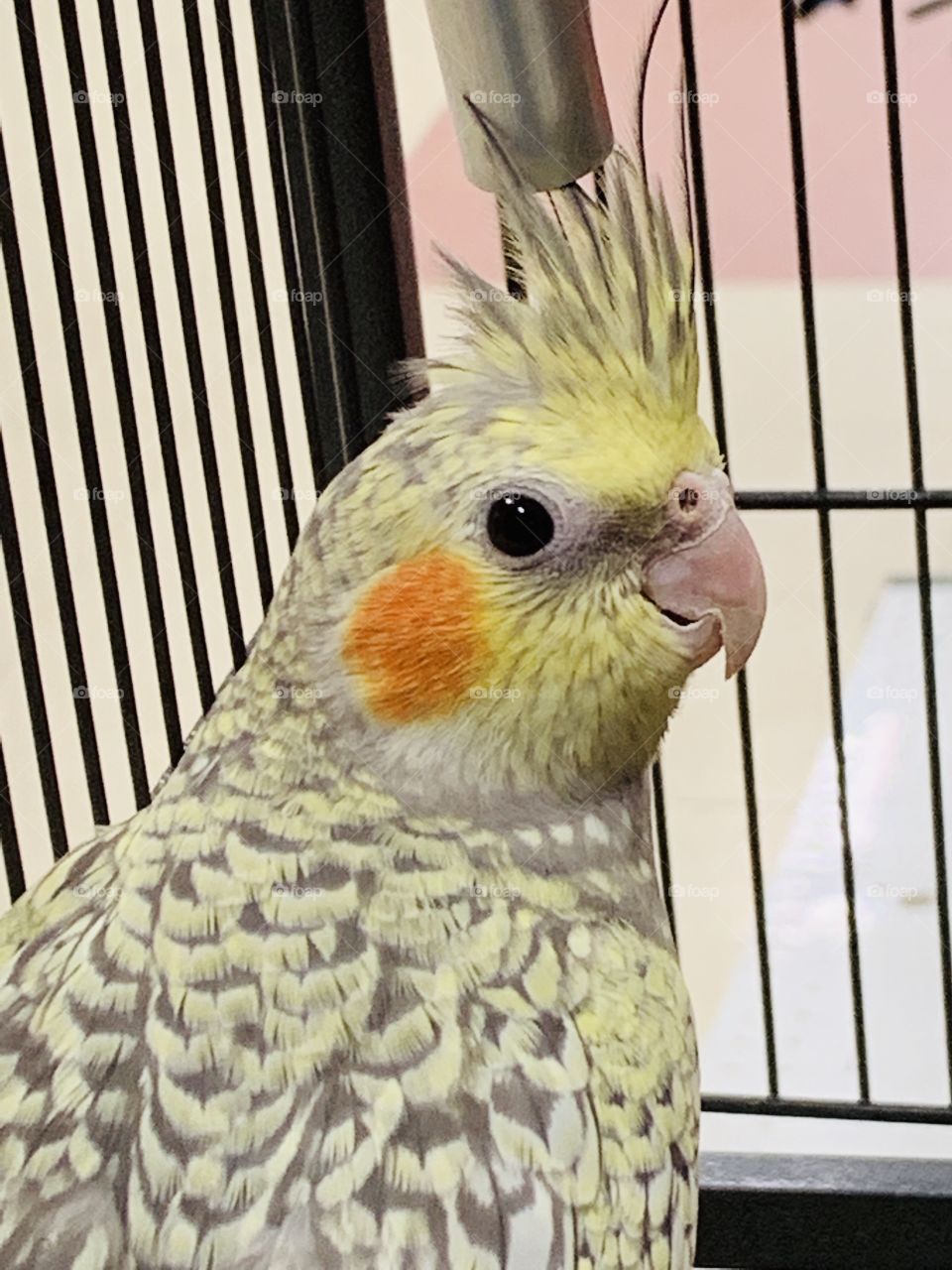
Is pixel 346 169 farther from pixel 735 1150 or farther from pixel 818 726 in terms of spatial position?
pixel 818 726

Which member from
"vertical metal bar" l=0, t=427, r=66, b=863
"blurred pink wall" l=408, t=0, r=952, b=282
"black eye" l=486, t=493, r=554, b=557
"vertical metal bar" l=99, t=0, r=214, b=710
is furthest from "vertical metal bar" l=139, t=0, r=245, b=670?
"blurred pink wall" l=408, t=0, r=952, b=282

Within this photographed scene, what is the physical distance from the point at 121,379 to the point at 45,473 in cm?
9

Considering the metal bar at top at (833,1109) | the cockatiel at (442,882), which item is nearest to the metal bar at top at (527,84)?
the cockatiel at (442,882)

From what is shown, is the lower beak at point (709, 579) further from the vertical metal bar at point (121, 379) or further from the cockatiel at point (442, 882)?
the vertical metal bar at point (121, 379)

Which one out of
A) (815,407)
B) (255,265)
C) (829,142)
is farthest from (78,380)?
(829,142)

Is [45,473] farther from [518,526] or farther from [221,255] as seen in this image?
[518,526]

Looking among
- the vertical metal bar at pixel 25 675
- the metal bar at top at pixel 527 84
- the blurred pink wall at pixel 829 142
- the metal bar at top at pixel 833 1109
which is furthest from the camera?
the blurred pink wall at pixel 829 142

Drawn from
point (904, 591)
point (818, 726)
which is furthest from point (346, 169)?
point (904, 591)

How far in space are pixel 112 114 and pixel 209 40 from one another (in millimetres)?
99

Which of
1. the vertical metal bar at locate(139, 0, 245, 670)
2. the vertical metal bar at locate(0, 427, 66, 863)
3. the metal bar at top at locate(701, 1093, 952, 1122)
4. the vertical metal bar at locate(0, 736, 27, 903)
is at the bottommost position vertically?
the metal bar at top at locate(701, 1093, 952, 1122)

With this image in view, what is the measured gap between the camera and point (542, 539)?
74 centimetres

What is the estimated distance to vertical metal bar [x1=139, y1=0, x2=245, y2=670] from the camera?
99 centimetres

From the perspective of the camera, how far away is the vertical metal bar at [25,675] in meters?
1.11

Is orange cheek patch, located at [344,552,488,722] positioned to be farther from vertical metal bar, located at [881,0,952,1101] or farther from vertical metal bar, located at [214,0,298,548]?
vertical metal bar, located at [881,0,952,1101]
